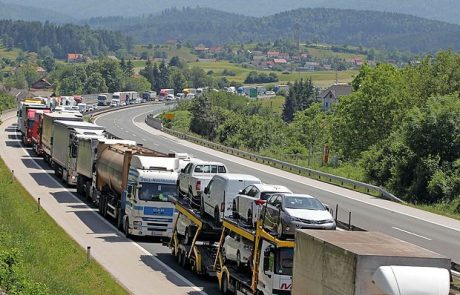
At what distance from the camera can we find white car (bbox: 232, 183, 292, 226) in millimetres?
23984

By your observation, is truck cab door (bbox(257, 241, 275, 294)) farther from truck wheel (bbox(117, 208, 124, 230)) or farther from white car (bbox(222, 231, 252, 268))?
truck wheel (bbox(117, 208, 124, 230))

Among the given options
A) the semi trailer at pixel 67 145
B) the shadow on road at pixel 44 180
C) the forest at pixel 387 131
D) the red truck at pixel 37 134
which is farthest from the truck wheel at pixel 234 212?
the red truck at pixel 37 134

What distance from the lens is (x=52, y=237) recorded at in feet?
111

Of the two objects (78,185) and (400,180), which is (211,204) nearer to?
(78,185)

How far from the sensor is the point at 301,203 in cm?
2269

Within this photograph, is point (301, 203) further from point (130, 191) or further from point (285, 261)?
point (130, 191)

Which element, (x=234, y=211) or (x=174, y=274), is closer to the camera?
(x=234, y=211)

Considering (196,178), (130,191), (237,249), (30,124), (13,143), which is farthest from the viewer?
(13,143)

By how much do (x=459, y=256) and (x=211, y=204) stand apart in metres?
8.82

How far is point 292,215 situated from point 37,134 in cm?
5272

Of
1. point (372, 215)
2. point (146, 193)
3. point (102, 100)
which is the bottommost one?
point (102, 100)

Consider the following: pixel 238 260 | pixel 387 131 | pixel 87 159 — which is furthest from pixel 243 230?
pixel 387 131

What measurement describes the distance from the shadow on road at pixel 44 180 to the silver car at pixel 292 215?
31672 millimetres

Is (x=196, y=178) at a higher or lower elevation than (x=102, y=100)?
higher
